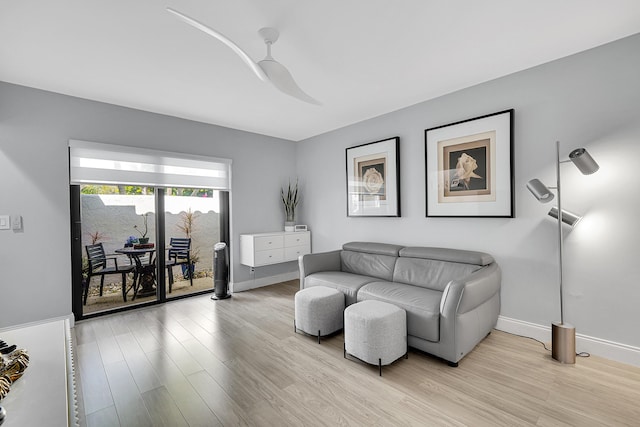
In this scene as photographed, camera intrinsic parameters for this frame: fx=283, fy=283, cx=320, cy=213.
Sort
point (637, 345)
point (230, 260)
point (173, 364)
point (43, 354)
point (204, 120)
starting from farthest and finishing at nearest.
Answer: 1. point (230, 260)
2. point (204, 120)
3. point (173, 364)
4. point (637, 345)
5. point (43, 354)

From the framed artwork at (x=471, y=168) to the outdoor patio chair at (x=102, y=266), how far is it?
399 cm

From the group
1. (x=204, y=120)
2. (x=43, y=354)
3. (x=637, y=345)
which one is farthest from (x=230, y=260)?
(x=637, y=345)

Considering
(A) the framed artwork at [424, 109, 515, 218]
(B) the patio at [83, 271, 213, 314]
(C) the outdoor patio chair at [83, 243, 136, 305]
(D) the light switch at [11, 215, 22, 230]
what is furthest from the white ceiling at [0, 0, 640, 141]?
(B) the patio at [83, 271, 213, 314]

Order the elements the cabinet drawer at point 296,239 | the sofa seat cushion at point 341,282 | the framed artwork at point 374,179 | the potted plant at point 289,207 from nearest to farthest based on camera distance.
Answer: the sofa seat cushion at point 341,282, the framed artwork at point 374,179, the cabinet drawer at point 296,239, the potted plant at point 289,207

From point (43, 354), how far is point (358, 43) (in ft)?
9.62

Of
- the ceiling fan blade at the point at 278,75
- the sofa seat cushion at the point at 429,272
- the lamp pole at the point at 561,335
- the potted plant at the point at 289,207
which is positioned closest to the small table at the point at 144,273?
the potted plant at the point at 289,207

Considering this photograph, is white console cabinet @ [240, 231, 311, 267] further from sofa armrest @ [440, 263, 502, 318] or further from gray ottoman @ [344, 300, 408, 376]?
sofa armrest @ [440, 263, 502, 318]

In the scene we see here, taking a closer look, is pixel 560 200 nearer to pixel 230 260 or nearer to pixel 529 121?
pixel 529 121

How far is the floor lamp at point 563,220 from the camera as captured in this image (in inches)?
88.7

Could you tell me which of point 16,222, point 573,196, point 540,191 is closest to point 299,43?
point 540,191

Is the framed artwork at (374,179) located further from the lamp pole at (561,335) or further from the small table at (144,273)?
the small table at (144,273)

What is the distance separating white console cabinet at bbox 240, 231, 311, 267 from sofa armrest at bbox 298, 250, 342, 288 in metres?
1.04

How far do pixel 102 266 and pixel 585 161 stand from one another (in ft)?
16.8

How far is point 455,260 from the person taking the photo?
2.98 m
